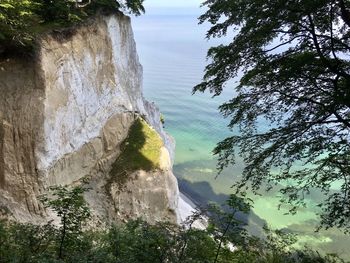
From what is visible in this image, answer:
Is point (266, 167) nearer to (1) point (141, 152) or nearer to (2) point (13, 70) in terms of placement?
(2) point (13, 70)

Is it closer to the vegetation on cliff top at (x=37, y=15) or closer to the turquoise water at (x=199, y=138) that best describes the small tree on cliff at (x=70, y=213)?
the vegetation on cliff top at (x=37, y=15)

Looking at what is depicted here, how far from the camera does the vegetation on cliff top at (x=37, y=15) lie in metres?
13.3

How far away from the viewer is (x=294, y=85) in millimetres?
8320

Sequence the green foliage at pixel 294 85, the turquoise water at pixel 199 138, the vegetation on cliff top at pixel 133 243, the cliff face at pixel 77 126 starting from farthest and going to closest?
the turquoise water at pixel 199 138 < the cliff face at pixel 77 126 < the green foliage at pixel 294 85 < the vegetation on cliff top at pixel 133 243

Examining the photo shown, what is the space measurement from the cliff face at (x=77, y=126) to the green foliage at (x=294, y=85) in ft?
28.8

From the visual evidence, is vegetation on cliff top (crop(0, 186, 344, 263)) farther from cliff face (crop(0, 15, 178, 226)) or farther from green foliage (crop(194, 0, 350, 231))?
cliff face (crop(0, 15, 178, 226))

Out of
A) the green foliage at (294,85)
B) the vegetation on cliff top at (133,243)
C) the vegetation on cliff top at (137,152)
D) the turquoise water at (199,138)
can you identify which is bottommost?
the turquoise water at (199,138)

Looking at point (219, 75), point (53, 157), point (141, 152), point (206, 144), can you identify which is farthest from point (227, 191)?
point (219, 75)

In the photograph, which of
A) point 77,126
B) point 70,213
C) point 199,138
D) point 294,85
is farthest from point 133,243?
point 199,138

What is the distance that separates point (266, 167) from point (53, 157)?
10.3 m

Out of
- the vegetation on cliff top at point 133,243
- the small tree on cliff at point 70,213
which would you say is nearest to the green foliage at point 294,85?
the vegetation on cliff top at point 133,243

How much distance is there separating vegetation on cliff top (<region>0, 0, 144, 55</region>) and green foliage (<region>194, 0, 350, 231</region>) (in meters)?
7.74

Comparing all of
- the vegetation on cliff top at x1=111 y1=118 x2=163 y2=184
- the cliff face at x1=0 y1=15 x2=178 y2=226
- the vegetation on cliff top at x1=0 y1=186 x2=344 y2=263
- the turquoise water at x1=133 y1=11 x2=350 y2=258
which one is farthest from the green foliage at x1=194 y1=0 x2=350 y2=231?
the turquoise water at x1=133 y1=11 x2=350 y2=258

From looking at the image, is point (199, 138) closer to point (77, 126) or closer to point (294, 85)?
point (77, 126)
